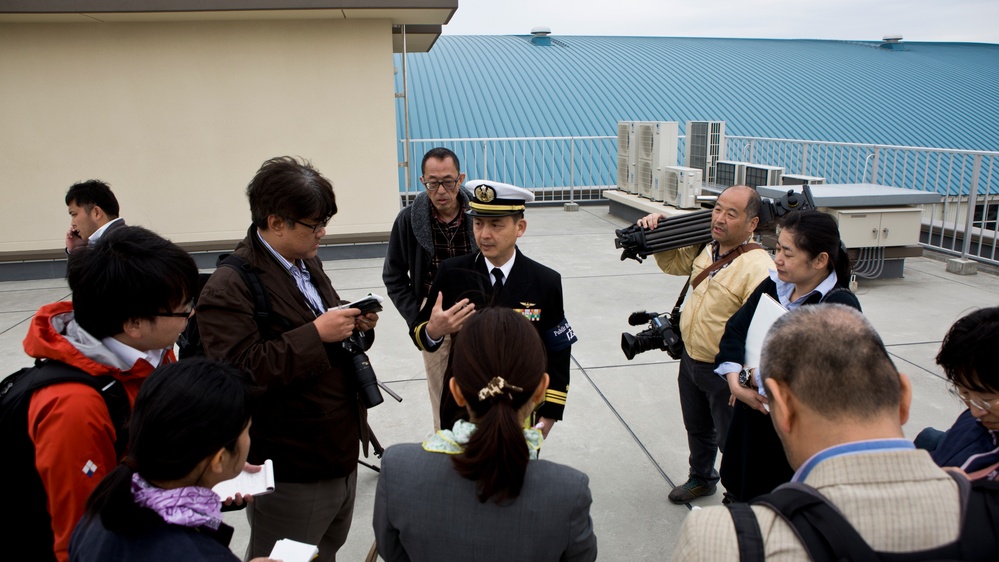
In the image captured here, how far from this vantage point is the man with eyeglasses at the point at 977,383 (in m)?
1.72

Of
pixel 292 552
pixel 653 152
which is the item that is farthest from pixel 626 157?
pixel 292 552

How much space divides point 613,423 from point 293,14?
6.48m

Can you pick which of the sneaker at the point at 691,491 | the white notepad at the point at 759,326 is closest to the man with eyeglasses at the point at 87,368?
the white notepad at the point at 759,326

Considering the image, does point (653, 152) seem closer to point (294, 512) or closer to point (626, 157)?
point (626, 157)

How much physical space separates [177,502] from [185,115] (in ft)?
27.7

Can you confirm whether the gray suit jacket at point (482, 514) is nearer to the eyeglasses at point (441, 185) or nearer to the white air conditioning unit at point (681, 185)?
the eyeglasses at point (441, 185)

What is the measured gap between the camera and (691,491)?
11.6 feet

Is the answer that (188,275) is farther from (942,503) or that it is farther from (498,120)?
(498,120)

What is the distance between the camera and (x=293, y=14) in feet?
26.6

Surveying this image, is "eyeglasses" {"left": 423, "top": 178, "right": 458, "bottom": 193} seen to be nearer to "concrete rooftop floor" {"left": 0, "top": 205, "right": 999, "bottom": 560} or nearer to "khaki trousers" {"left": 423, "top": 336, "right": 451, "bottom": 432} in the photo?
"khaki trousers" {"left": 423, "top": 336, "right": 451, "bottom": 432}

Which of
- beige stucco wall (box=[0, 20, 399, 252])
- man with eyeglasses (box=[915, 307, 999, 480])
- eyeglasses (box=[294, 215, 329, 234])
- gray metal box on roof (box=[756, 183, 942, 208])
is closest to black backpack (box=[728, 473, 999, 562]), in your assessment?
man with eyeglasses (box=[915, 307, 999, 480])

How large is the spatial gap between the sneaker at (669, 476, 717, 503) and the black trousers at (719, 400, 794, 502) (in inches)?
35.6

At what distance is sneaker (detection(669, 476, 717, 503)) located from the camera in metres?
3.53

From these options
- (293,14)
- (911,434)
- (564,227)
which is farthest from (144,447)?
(564,227)
